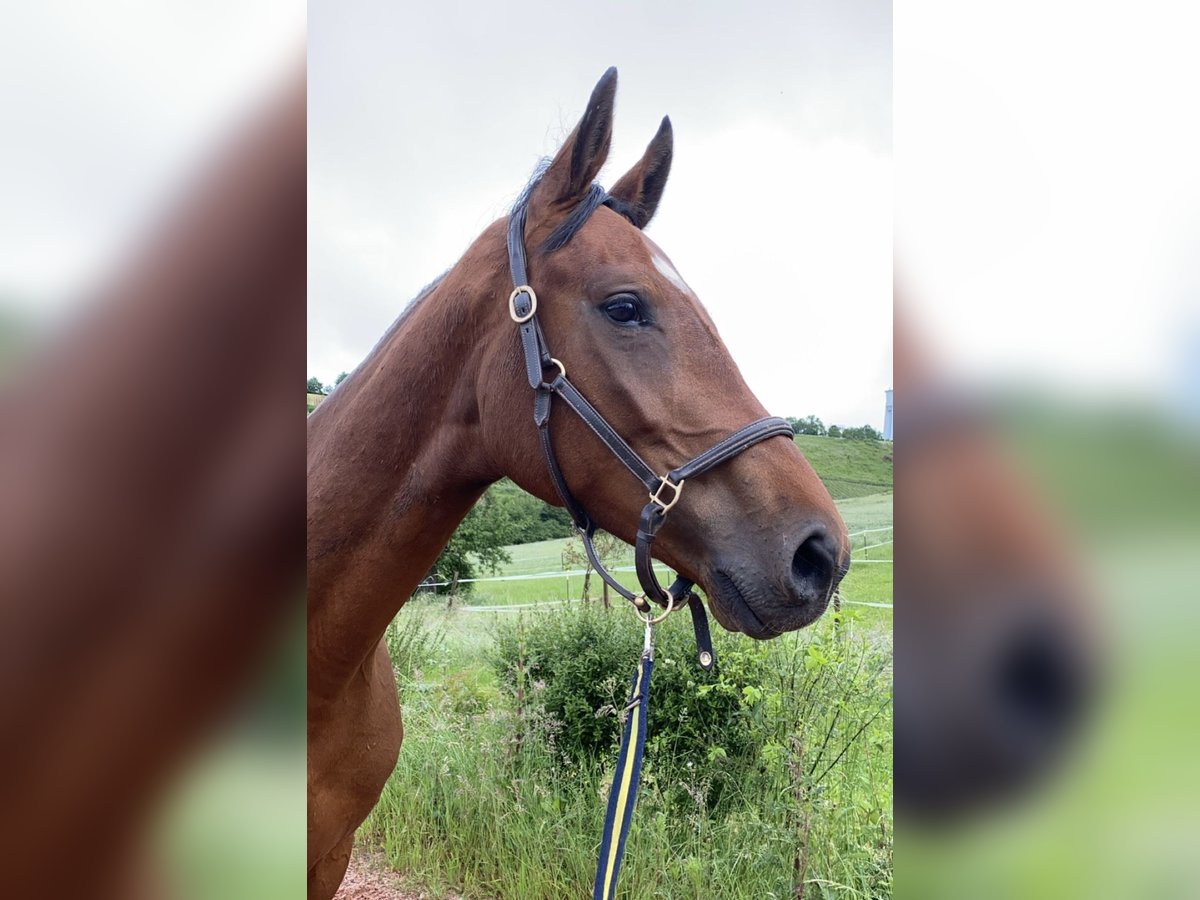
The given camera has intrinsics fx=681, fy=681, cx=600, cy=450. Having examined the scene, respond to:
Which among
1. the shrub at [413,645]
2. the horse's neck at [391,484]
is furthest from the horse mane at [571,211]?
the shrub at [413,645]

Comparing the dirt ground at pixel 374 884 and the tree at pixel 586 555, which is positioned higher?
the tree at pixel 586 555

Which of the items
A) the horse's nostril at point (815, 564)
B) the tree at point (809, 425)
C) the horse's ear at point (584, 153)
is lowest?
the horse's nostril at point (815, 564)

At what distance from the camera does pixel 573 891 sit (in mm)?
2820

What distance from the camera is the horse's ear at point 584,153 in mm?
1618

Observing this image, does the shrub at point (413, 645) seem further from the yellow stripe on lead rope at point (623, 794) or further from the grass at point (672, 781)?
the yellow stripe on lead rope at point (623, 794)

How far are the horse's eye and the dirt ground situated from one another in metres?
2.81

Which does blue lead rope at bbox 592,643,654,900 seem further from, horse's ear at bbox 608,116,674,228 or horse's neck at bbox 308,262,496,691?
horse's ear at bbox 608,116,674,228

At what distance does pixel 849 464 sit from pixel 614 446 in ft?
3.96
